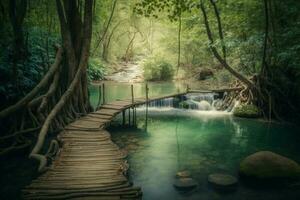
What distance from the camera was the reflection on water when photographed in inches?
364

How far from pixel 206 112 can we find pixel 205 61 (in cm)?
1497

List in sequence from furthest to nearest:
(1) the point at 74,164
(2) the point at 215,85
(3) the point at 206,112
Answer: (2) the point at 215,85, (3) the point at 206,112, (1) the point at 74,164

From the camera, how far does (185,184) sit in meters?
9.56

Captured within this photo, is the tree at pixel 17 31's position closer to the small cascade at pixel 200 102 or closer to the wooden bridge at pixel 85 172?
the wooden bridge at pixel 85 172

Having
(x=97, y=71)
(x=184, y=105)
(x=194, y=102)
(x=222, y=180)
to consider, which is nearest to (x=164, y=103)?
(x=184, y=105)

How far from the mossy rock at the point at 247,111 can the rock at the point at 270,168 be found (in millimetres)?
8581

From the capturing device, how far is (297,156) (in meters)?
12.2

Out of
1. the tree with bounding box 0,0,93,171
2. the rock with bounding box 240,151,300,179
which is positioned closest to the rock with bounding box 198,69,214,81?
the tree with bounding box 0,0,93,171

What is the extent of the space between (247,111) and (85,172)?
Answer: 12.5 metres

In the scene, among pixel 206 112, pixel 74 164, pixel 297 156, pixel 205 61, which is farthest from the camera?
pixel 205 61

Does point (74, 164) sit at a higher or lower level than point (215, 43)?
lower

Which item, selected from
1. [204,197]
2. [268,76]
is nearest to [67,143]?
[204,197]

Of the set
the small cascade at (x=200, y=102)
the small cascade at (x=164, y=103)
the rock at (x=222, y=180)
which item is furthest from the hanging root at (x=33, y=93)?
the small cascade at (x=200, y=102)

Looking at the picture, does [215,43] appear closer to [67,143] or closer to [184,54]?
[67,143]
